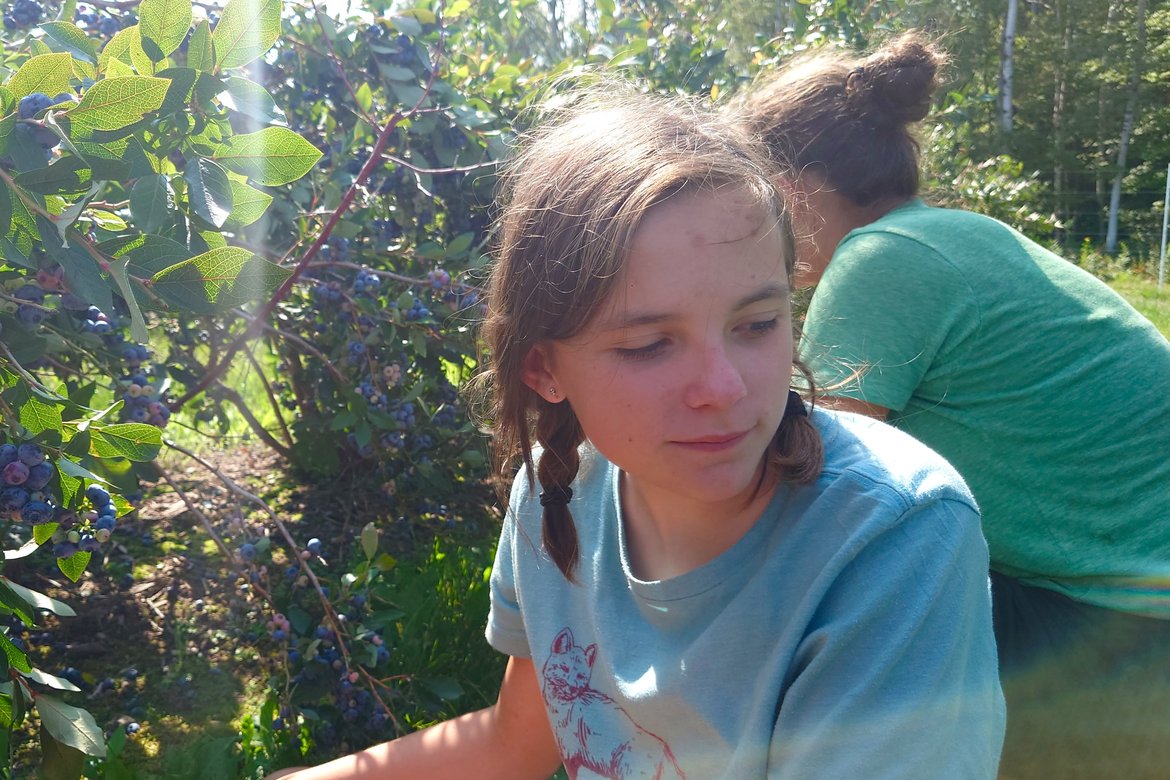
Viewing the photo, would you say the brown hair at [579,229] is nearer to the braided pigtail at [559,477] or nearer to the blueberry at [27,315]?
the braided pigtail at [559,477]

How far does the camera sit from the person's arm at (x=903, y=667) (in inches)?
36.4

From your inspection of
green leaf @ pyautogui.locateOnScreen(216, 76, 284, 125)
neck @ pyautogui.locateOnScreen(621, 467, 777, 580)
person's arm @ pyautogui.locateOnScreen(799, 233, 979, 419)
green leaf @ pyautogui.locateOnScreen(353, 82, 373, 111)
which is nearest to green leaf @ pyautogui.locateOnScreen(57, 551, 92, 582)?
green leaf @ pyautogui.locateOnScreen(216, 76, 284, 125)

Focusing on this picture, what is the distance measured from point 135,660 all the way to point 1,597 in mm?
1079

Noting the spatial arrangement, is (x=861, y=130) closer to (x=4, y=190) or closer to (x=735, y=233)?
(x=735, y=233)

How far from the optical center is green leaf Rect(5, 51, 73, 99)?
1194 millimetres

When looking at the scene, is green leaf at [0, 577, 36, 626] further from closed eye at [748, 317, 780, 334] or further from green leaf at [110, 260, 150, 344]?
closed eye at [748, 317, 780, 334]

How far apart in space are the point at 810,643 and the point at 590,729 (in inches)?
15.3

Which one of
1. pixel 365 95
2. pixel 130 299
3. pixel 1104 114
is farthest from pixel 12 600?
pixel 1104 114

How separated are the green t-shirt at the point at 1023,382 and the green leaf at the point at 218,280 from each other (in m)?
0.94

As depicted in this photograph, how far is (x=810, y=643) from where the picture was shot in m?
1.01

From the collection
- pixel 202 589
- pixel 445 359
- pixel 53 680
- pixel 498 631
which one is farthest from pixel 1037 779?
pixel 202 589

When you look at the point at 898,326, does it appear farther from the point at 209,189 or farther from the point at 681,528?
the point at 209,189

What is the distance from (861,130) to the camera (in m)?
2.05

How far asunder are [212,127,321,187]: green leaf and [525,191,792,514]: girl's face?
493mm
